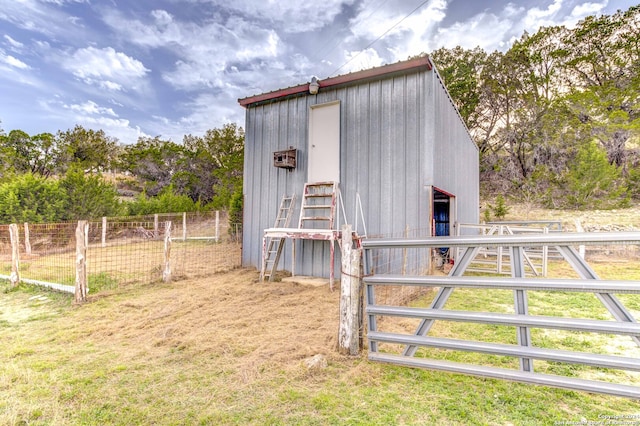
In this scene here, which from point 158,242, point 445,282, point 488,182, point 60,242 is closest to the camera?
point 445,282

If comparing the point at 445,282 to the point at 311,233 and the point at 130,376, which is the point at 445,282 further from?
Answer: the point at 311,233

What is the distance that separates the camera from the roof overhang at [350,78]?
511 cm

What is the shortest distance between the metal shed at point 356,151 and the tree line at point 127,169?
5.21 meters

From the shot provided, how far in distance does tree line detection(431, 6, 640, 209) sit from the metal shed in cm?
1063

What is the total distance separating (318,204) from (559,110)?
1483cm

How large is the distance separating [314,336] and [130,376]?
1544mm

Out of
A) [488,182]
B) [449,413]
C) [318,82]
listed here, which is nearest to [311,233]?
[318,82]

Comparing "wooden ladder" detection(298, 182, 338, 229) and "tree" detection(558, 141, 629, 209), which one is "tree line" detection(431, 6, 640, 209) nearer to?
"tree" detection(558, 141, 629, 209)

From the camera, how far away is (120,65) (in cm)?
1259

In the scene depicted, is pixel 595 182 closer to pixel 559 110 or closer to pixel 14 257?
pixel 559 110

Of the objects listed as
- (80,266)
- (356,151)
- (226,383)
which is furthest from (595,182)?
(80,266)

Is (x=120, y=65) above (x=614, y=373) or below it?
above

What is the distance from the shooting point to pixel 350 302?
97.7 inches

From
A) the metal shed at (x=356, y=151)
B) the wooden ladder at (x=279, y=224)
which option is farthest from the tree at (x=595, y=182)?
the wooden ladder at (x=279, y=224)
